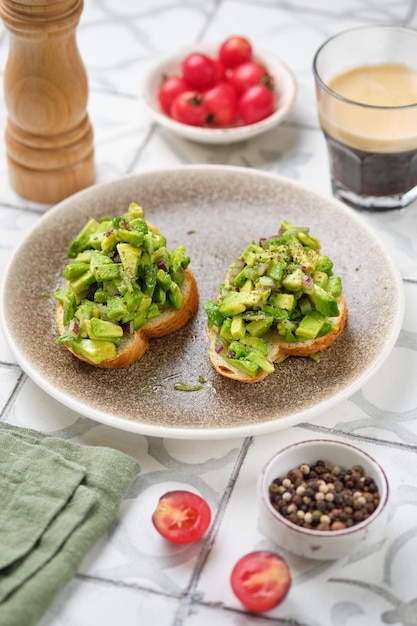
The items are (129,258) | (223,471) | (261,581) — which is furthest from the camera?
(129,258)

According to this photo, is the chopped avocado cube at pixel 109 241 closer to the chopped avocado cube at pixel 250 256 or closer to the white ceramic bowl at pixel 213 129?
the chopped avocado cube at pixel 250 256

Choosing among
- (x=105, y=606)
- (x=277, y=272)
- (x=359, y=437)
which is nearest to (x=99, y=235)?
(x=277, y=272)

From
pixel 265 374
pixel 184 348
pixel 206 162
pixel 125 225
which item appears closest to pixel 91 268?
pixel 125 225

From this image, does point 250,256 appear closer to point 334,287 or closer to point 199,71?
point 334,287

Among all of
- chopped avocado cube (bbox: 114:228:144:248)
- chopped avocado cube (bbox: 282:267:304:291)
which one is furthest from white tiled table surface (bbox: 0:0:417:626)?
chopped avocado cube (bbox: 114:228:144:248)

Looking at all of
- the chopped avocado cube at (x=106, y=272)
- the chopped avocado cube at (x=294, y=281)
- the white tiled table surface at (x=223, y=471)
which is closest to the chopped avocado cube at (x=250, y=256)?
the chopped avocado cube at (x=294, y=281)

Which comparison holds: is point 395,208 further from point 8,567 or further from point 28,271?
point 8,567
